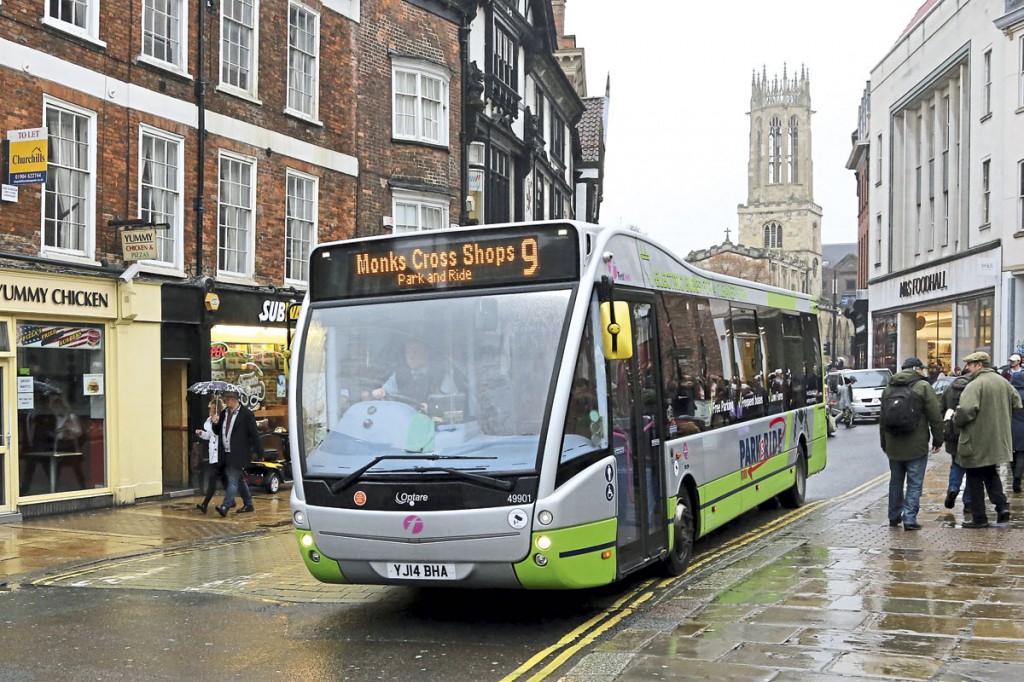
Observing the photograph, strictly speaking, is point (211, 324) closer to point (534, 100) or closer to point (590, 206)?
point (534, 100)

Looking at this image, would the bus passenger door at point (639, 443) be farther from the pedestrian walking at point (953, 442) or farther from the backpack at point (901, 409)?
the pedestrian walking at point (953, 442)

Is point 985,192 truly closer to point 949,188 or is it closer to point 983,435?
point 949,188

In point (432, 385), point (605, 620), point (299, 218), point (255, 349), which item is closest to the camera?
point (432, 385)

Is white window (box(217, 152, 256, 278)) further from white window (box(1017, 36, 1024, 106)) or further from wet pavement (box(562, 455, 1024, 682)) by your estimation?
white window (box(1017, 36, 1024, 106))

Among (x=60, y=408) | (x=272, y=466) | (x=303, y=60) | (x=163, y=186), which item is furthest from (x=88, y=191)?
(x=303, y=60)

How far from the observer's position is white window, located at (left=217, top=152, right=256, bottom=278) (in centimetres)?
1984

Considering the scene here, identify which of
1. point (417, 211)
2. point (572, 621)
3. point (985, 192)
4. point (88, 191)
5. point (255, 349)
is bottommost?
point (572, 621)

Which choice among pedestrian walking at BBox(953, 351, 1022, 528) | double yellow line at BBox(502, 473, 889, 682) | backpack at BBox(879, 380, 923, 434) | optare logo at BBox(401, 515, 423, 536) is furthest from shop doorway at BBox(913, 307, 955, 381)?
optare logo at BBox(401, 515, 423, 536)

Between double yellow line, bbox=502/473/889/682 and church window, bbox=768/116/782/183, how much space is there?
155 m

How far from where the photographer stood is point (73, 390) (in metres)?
16.8

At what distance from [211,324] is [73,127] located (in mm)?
3998

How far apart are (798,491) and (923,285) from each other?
30322 mm

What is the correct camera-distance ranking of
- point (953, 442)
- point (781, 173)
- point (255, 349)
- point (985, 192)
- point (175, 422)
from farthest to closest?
point (781, 173) → point (985, 192) → point (255, 349) → point (175, 422) → point (953, 442)

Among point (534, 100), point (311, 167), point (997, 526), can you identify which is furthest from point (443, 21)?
point (997, 526)
